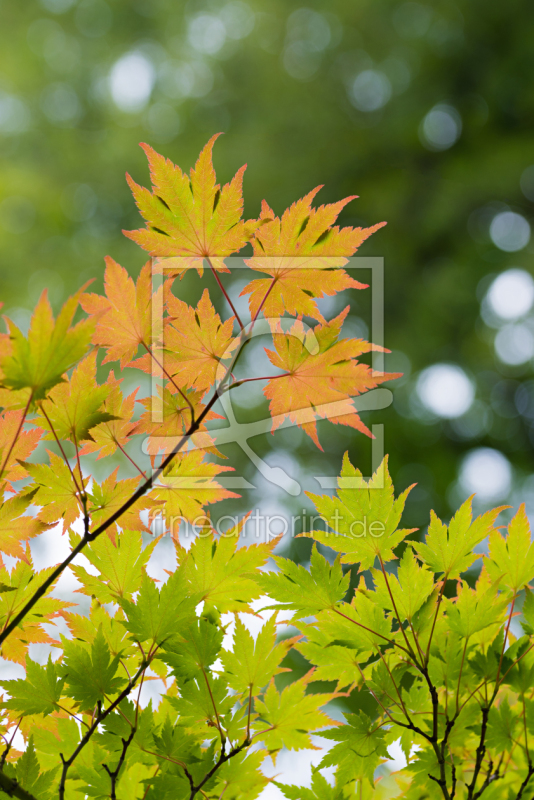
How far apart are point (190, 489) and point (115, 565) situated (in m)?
0.13

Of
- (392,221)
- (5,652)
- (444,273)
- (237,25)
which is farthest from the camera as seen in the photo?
(237,25)

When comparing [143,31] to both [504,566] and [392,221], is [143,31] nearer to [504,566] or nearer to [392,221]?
[392,221]

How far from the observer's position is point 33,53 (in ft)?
17.1

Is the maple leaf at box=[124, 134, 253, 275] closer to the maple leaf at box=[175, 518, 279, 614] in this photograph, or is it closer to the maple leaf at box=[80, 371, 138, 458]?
the maple leaf at box=[80, 371, 138, 458]

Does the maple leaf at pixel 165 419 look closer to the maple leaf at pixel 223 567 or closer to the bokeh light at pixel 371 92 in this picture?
the maple leaf at pixel 223 567

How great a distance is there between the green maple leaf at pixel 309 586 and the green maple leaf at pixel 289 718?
0.11 metres

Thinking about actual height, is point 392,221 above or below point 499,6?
below

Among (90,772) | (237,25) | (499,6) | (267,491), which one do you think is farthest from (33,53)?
(90,772)

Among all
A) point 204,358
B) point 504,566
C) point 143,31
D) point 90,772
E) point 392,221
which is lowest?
point 90,772

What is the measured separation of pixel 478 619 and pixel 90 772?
40 centimetres

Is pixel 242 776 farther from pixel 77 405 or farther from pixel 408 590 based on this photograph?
pixel 77 405

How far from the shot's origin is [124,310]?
60 centimetres

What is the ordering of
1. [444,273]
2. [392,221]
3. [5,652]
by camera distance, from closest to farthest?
1. [5,652]
2. [444,273]
3. [392,221]

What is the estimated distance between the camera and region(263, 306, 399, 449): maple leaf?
607mm
